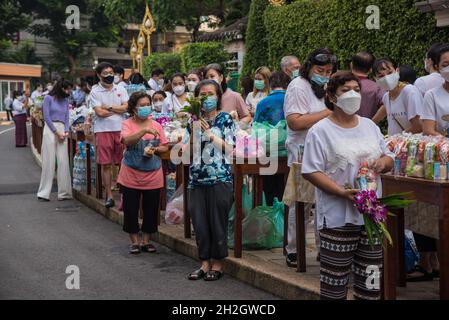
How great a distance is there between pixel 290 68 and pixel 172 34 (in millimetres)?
61417

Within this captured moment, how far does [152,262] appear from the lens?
934cm

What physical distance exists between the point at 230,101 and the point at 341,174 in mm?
4887

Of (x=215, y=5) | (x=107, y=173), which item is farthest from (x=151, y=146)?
(x=215, y=5)

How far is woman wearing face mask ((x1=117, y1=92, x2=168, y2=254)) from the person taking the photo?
9.74m

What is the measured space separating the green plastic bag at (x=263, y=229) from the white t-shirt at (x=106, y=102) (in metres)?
4.32

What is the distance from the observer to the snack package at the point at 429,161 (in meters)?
6.28

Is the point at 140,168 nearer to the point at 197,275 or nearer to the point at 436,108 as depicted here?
the point at 197,275

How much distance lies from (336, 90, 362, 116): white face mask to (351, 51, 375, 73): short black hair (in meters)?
3.06

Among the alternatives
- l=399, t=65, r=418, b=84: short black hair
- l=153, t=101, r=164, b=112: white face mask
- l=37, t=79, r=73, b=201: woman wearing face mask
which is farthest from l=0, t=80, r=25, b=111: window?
l=399, t=65, r=418, b=84: short black hair

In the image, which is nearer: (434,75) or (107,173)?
(434,75)

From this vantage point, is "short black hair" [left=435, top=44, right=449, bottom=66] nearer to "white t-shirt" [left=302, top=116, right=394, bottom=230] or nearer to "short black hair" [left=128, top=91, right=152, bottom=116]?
"white t-shirt" [left=302, top=116, right=394, bottom=230]

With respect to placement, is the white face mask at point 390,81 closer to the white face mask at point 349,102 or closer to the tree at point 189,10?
the white face mask at point 349,102

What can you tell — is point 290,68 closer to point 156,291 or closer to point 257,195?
point 257,195

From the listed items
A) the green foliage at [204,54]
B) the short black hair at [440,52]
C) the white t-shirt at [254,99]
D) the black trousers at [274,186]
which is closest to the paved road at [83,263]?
the black trousers at [274,186]
